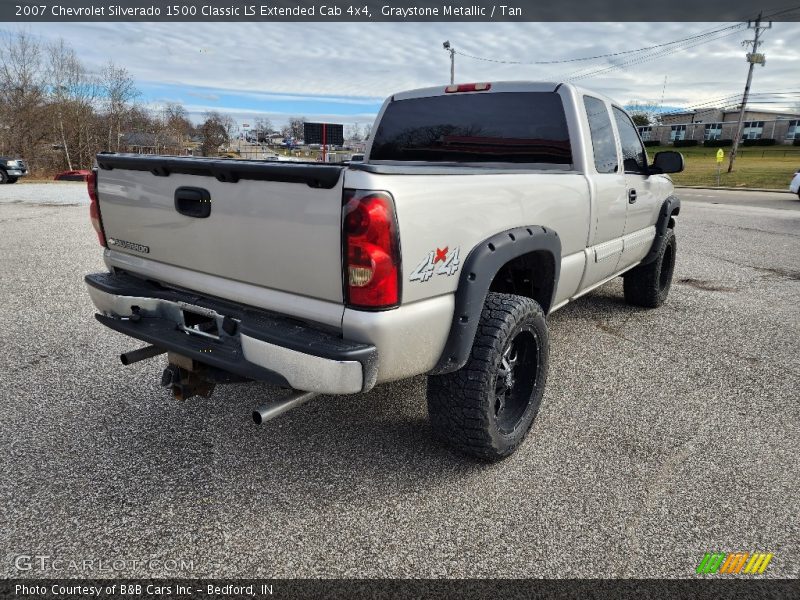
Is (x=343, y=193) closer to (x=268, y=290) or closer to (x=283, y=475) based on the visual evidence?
(x=268, y=290)

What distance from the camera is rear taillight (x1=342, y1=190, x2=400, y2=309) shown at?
2.03 metres

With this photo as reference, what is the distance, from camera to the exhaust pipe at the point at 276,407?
86.0 inches

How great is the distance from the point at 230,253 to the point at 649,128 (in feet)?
344

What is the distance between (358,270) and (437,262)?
383 mm

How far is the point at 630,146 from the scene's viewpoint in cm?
464

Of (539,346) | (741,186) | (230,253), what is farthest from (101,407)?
(741,186)

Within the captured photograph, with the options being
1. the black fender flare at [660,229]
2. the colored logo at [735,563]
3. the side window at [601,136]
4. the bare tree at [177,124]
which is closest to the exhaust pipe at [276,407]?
the colored logo at [735,563]

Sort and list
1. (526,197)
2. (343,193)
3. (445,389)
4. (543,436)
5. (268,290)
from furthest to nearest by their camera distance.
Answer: (543,436) → (526,197) → (445,389) → (268,290) → (343,193)

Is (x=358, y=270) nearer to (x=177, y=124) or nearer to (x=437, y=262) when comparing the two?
(x=437, y=262)

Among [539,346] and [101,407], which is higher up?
[539,346]

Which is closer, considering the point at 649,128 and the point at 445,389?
the point at 445,389

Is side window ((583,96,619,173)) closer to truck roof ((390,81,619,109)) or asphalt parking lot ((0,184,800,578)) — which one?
truck roof ((390,81,619,109))

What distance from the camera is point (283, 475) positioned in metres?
2.71

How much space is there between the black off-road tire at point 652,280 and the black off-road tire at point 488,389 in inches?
117
